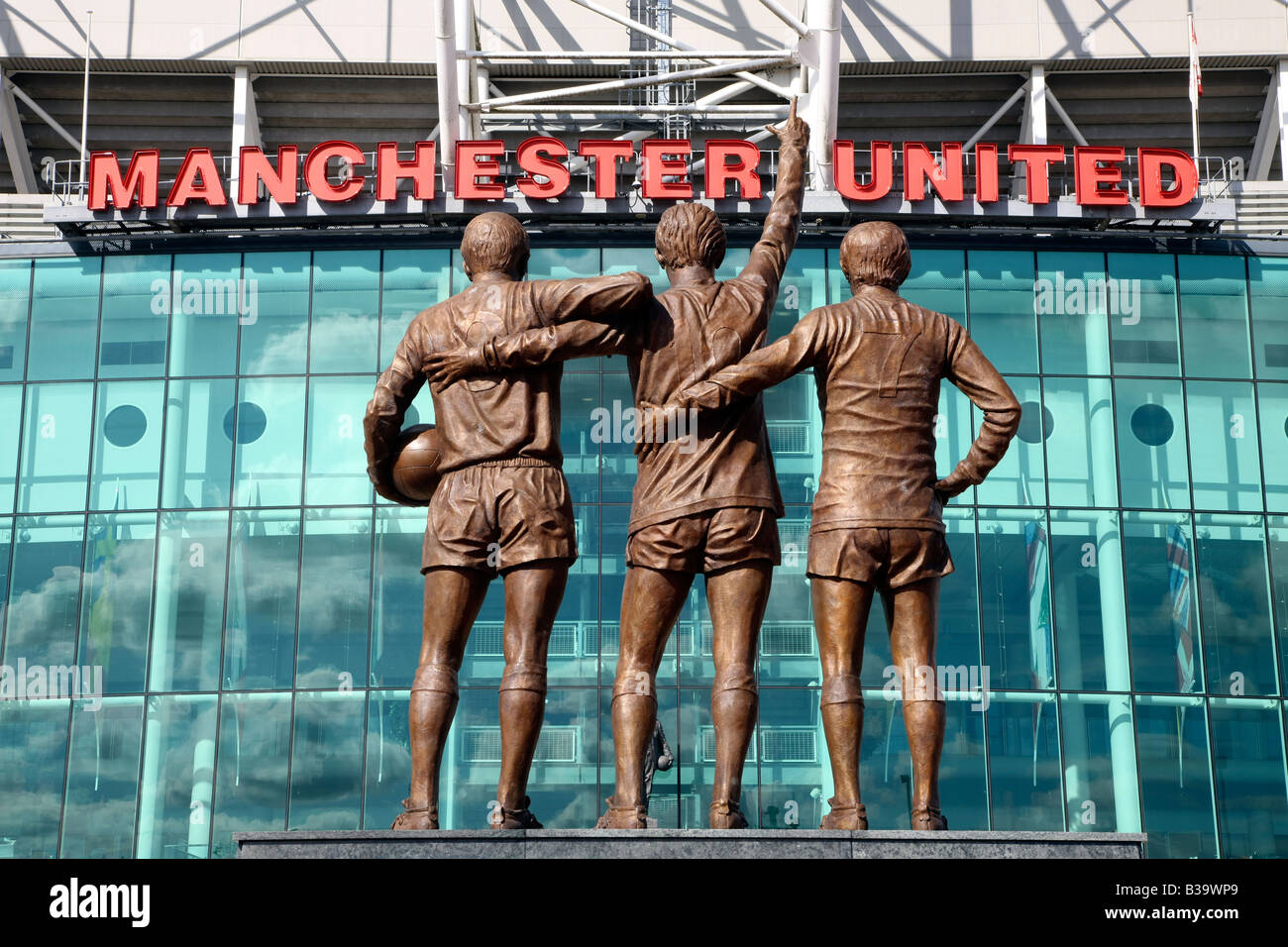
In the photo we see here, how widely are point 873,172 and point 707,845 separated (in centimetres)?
1956

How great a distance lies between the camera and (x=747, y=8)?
30.3 m

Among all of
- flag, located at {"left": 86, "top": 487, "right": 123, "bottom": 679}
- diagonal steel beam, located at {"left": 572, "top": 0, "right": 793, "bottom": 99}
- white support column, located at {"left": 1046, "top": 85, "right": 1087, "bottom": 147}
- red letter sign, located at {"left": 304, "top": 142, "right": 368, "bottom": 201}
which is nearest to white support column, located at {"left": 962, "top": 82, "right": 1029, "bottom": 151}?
white support column, located at {"left": 1046, "top": 85, "right": 1087, "bottom": 147}

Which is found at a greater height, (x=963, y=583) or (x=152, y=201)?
(x=152, y=201)

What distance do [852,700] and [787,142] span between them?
Result: 3672 mm

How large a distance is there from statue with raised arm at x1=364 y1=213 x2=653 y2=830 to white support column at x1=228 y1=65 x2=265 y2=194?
19993mm

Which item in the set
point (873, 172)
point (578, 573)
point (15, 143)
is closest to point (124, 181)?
point (15, 143)

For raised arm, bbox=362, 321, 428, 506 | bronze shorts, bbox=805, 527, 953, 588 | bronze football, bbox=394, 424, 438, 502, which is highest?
raised arm, bbox=362, 321, 428, 506

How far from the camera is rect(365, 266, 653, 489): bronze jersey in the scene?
399 inches

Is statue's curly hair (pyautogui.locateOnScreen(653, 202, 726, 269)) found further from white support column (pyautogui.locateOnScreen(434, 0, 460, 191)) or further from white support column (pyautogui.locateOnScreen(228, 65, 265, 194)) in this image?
white support column (pyautogui.locateOnScreen(228, 65, 265, 194))

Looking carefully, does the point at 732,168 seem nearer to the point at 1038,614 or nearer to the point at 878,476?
the point at 1038,614

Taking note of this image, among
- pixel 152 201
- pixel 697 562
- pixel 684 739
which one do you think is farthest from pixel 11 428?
pixel 697 562

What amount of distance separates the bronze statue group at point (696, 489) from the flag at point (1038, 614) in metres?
15.9
